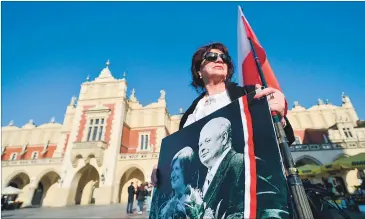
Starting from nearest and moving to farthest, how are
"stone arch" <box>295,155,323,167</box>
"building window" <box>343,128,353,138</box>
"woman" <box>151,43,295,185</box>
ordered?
1. "woman" <box>151,43,295,185</box>
2. "stone arch" <box>295,155,323,167</box>
3. "building window" <box>343,128,353,138</box>

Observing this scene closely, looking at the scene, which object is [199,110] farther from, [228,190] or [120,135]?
[120,135]

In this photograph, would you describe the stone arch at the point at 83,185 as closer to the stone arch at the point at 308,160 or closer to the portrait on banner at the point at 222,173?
the stone arch at the point at 308,160

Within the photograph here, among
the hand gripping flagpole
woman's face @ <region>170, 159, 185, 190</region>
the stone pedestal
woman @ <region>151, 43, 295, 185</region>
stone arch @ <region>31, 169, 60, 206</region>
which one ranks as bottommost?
the hand gripping flagpole

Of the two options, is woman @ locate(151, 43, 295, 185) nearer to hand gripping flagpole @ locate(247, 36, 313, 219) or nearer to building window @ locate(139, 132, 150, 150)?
hand gripping flagpole @ locate(247, 36, 313, 219)

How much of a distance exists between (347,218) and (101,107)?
22.0 m

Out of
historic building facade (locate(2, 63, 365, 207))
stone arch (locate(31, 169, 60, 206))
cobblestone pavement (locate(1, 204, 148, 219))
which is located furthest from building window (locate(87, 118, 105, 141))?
cobblestone pavement (locate(1, 204, 148, 219))

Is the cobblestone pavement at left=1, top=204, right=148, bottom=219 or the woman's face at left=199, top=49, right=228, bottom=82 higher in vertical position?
the woman's face at left=199, top=49, right=228, bottom=82

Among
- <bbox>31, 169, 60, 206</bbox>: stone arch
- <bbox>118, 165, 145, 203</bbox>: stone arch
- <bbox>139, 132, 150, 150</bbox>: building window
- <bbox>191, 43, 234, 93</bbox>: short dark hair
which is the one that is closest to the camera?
<bbox>191, 43, 234, 93</bbox>: short dark hair

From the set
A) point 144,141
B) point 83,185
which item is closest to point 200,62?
point 144,141

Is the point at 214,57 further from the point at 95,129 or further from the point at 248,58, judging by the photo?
the point at 95,129

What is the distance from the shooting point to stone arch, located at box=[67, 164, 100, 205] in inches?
738

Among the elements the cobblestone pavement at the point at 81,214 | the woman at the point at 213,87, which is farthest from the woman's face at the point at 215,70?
the cobblestone pavement at the point at 81,214

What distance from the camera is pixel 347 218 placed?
111cm

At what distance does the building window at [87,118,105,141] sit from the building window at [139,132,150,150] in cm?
482
